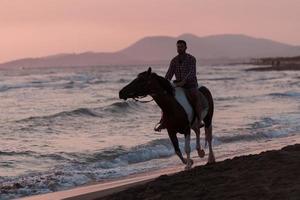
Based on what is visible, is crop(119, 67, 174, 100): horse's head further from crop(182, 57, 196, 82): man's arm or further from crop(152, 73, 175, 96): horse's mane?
crop(182, 57, 196, 82): man's arm

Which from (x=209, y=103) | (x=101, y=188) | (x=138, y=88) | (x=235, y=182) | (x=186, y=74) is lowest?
(x=101, y=188)

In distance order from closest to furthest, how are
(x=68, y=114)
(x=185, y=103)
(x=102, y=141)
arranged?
(x=185, y=103) < (x=102, y=141) < (x=68, y=114)

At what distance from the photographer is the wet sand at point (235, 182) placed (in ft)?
22.3

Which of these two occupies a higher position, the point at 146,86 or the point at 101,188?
the point at 146,86

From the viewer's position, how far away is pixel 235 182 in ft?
24.6

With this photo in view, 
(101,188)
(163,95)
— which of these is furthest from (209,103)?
(101,188)

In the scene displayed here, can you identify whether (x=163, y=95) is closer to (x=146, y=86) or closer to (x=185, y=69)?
(x=146, y=86)

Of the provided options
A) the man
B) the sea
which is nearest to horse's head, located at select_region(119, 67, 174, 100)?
the man

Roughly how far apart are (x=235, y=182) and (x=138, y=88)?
228 cm

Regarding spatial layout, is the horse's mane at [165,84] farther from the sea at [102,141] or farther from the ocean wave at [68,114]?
the ocean wave at [68,114]

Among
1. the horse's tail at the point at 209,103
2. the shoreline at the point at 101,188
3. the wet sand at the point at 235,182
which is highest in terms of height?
the horse's tail at the point at 209,103

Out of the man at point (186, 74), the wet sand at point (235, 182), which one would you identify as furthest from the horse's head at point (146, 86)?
the wet sand at point (235, 182)

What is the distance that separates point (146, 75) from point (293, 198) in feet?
11.7

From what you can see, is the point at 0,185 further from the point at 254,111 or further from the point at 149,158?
the point at 254,111
